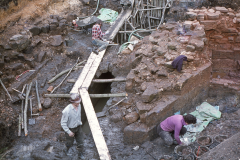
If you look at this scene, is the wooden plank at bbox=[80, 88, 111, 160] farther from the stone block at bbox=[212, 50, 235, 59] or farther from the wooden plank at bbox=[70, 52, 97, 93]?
the stone block at bbox=[212, 50, 235, 59]

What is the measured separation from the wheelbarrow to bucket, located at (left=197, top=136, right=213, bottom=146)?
284 inches

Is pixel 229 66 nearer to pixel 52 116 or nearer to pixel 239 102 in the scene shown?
pixel 239 102

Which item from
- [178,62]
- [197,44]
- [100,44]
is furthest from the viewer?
[100,44]

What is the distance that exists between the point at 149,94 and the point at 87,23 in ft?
19.9

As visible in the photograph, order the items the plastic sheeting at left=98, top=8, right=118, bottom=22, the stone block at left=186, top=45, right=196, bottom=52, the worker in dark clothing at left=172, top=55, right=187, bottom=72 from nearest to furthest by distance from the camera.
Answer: the worker in dark clothing at left=172, top=55, right=187, bottom=72, the stone block at left=186, top=45, right=196, bottom=52, the plastic sheeting at left=98, top=8, right=118, bottom=22

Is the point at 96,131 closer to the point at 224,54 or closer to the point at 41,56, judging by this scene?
the point at 41,56

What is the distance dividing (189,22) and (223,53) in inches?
Result: 61.0

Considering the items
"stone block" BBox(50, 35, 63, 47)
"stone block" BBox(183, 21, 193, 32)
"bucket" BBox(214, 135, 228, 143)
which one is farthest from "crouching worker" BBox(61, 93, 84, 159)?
"stone block" BBox(50, 35, 63, 47)

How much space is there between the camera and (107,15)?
11.8 metres

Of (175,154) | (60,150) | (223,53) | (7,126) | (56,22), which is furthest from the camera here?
(56,22)

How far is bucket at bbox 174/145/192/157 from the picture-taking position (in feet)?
15.0

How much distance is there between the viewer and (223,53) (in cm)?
771

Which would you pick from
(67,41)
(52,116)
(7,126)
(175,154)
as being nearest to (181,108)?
(175,154)

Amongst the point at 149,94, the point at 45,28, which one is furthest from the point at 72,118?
the point at 45,28
